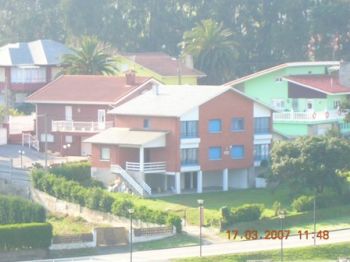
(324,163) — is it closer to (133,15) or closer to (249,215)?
(249,215)

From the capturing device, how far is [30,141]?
98625 mm

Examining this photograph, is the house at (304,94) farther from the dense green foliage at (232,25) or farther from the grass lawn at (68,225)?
the grass lawn at (68,225)

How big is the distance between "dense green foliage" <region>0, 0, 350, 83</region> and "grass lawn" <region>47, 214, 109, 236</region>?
40.8 metres

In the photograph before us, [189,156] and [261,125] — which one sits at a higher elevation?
[261,125]

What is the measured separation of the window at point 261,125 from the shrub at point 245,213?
→ 48.6 ft

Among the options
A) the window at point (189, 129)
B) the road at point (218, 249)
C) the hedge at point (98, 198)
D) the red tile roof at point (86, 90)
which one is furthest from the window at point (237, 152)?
the road at point (218, 249)

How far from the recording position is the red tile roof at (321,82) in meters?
101

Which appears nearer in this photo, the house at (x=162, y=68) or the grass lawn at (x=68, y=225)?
the grass lawn at (x=68, y=225)

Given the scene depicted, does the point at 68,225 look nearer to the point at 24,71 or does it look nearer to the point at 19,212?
the point at 19,212

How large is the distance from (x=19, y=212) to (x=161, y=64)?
135 ft

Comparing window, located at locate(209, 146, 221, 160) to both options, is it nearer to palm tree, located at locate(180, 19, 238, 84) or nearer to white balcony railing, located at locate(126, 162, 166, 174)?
white balcony railing, located at locate(126, 162, 166, 174)

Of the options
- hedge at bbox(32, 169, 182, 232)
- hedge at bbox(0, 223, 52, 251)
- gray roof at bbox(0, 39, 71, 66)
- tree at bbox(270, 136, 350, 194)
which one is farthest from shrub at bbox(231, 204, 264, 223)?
gray roof at bbox(0, 39, 71, 66)

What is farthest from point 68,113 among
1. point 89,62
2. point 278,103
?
point 278,103

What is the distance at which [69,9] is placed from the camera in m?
136
